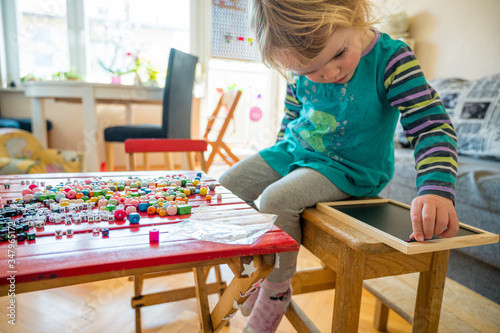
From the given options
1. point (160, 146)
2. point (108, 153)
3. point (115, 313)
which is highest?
point (160, 146)

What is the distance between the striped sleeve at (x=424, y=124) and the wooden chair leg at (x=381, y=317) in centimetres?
54

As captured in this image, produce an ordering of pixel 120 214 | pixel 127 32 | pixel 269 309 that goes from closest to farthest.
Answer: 1. pixel 120 214
2. pixel 269 309
3. pixel 127 32

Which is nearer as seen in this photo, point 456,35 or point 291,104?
point 291,104

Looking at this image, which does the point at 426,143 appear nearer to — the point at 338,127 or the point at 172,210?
the point at 338,127

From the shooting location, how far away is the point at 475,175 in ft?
3.21

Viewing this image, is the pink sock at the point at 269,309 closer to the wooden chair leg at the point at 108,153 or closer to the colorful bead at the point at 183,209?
the colorful bead at the point at 183,209

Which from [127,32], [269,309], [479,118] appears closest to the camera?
[269,309]

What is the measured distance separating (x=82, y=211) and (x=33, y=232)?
9 cm

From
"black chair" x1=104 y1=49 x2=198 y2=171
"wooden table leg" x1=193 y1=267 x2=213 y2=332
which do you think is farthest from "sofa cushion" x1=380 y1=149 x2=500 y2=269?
"black chair" x1=104 y1=49 x2=198 y2=171

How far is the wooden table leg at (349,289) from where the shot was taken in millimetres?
521

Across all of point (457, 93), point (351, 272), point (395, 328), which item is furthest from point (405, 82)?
point (457, 93)

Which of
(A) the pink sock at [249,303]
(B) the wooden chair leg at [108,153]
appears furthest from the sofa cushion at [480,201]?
(B) the wooden chair leg at [108,153]

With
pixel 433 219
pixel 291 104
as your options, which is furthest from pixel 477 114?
pixel 433 219

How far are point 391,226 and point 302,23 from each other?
395mm
